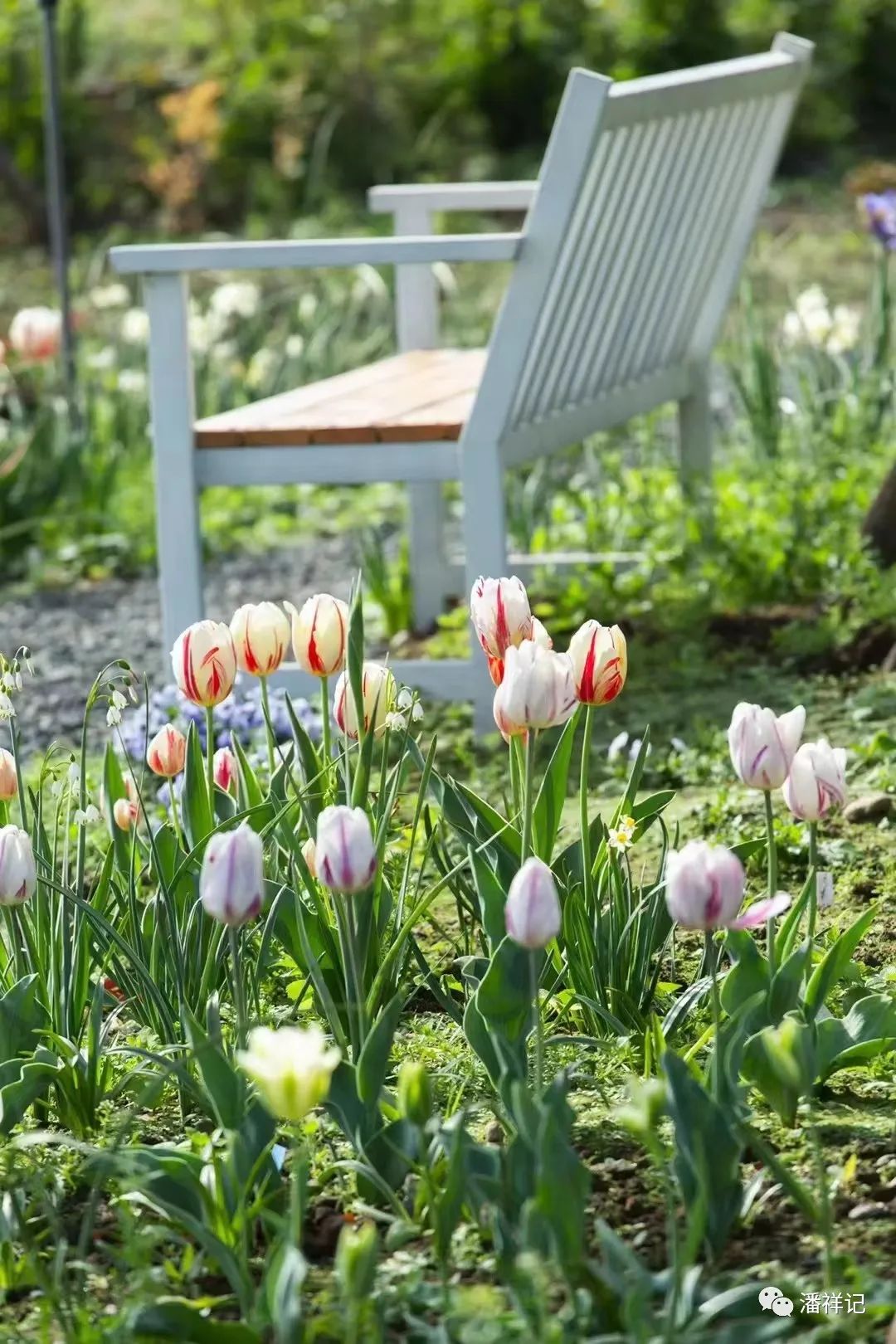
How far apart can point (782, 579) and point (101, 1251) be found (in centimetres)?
271

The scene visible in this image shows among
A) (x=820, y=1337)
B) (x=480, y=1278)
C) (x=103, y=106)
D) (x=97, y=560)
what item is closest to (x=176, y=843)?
(x=480, y=1278)

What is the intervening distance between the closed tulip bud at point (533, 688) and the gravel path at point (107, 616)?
7.69 feet

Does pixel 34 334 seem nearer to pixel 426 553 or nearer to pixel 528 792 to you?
pixel 426 553

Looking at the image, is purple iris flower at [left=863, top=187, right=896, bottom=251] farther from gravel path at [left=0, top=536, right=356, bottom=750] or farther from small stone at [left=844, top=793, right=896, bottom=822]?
small stone at [left=844, top=793, right=896, bottom=822]

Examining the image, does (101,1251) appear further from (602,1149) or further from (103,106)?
(103,106)

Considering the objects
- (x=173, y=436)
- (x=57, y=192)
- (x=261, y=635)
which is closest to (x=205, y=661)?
(x=261, y=635)

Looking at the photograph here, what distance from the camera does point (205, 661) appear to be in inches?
77.9

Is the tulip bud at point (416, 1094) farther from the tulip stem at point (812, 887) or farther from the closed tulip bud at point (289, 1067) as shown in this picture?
the tulip stem at point (812, 887)

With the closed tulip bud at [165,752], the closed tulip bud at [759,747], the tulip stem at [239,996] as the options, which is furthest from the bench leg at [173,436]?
the closed tulip bud at [759,747]

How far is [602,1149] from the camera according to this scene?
1910 mm

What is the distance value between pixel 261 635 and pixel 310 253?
162cm

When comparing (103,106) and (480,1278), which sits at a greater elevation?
(103,106)

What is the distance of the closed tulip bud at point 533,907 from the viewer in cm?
154

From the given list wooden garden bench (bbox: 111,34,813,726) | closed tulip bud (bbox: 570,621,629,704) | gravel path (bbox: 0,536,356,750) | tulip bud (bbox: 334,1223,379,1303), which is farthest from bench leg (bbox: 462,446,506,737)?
tulip bud (bbox: 334,1223,379,1303)
